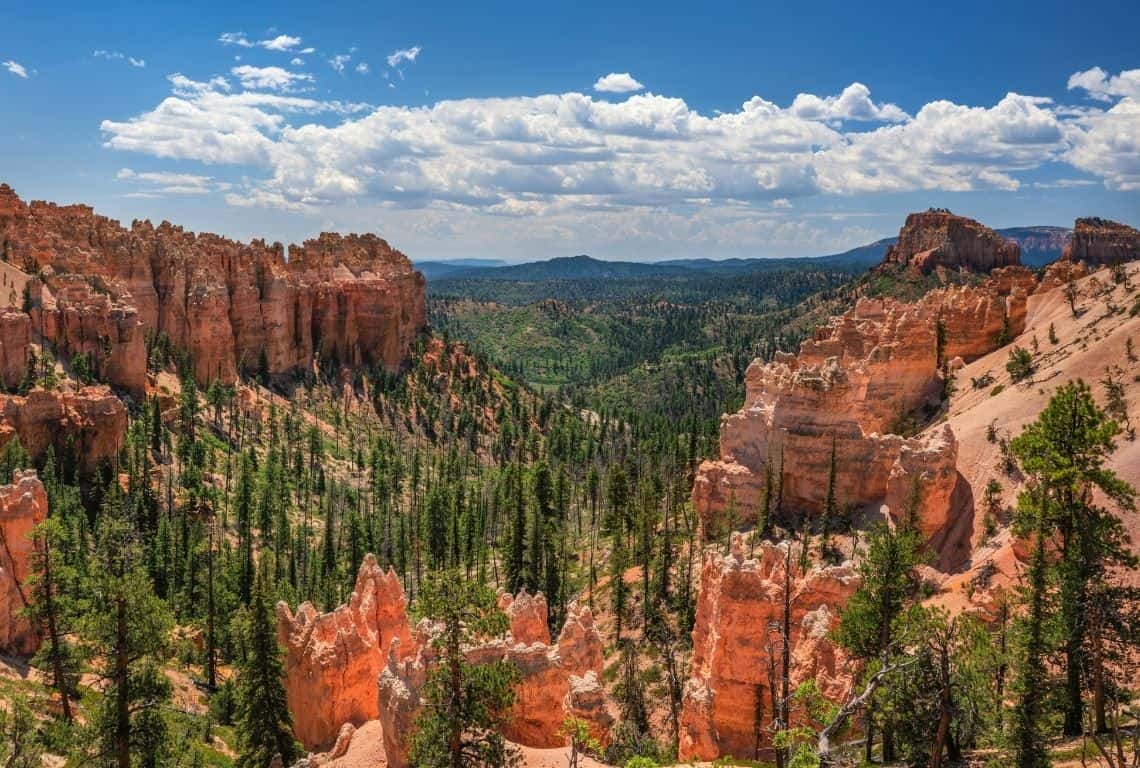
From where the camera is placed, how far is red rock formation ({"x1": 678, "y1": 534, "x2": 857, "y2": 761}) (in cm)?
2994

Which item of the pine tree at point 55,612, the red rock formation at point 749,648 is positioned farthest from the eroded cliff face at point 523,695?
the pine tree at point 55,612

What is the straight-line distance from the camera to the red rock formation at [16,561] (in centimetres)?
3669

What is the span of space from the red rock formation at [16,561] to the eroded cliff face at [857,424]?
36.5m

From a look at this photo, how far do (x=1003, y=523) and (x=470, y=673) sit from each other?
2943 cm

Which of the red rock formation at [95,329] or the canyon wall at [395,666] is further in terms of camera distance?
the red rock formation at [95,329]

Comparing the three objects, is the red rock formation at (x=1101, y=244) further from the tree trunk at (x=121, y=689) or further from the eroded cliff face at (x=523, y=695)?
the tree trunk at (x=121, y=689)

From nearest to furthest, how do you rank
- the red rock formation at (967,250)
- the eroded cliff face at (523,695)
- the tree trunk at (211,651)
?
the eroded cliff face at (523,695) < the tree trunk at (211,651) < the red rock formation at (967,250)

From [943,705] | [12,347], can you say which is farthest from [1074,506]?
[12,347]

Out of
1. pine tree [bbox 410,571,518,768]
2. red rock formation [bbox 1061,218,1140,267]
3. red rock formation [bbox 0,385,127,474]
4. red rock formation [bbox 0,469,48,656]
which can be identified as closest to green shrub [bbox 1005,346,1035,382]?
pine tree [bbox 410,571,518,768]

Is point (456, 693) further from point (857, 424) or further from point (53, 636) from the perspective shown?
point (857, 424)

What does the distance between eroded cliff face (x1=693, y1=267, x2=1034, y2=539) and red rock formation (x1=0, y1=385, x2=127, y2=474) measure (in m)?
51.3

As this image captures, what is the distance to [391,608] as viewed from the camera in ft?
127

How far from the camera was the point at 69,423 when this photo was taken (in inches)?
2808

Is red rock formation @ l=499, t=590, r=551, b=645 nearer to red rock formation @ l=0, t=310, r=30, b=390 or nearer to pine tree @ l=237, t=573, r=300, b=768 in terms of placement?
pine tree @ l=237, t=573, r=300, b=768
